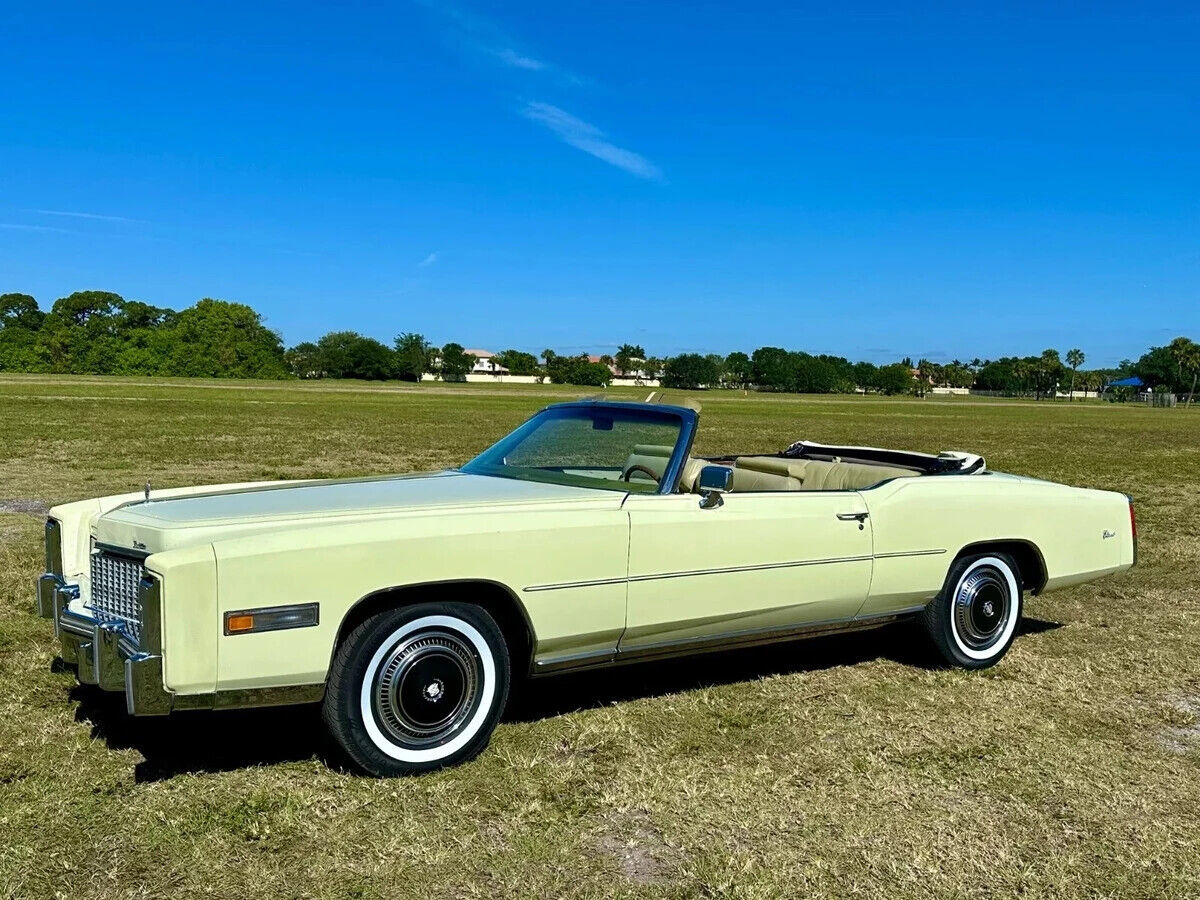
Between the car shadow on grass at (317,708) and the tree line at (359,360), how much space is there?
122709 mm

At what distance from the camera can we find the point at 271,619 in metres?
3.31

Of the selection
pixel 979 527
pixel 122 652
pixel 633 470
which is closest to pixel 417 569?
pixel 122 652

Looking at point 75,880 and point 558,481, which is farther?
point 558,481

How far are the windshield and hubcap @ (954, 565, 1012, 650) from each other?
78.7 inches

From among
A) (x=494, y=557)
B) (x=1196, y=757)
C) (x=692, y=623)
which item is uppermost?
(x=494, y=557)

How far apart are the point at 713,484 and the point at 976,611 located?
2142 millimetres

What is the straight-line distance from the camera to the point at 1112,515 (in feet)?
19.3

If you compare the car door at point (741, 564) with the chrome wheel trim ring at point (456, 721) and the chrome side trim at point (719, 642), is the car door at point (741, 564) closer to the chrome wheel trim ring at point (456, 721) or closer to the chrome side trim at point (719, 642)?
the chrome side trim at point (719, 642)

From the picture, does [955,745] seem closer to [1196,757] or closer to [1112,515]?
[1196,757]

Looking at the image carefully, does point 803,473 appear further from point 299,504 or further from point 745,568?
point 299,504

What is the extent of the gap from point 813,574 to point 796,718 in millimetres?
669

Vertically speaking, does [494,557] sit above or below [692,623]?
above

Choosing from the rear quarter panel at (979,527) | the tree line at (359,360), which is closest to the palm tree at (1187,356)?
the tree line at (359,360)

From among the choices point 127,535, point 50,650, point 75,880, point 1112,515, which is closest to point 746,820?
point 75,880
